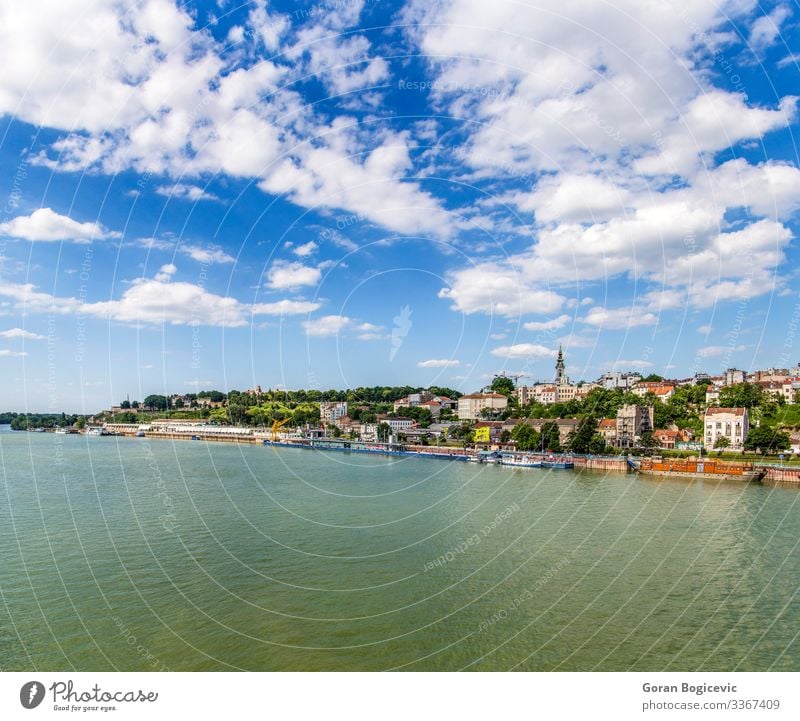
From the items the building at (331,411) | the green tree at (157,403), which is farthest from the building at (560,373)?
the green tree at (157,403)

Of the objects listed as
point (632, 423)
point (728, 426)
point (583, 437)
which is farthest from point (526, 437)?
point (728, 426)

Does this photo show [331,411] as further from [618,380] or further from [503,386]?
[618,380]

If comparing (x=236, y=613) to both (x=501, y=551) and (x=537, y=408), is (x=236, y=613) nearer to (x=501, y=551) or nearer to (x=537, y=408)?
(x=501, y=551)

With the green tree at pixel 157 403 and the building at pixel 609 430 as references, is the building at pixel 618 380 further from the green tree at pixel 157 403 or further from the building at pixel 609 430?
the green tree at pixel 157 403

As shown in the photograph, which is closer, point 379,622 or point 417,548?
point 379,622

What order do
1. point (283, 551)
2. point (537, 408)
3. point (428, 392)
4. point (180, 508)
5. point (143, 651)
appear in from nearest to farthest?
point (143, 651) → point (283, 551) → point (180, 508) → point (537, 408) → point (428, 392)

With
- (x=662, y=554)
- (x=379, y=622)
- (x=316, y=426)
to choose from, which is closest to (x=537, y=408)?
(x=316, y=426)

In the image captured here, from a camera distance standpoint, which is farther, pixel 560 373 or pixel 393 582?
pixel 560 373
